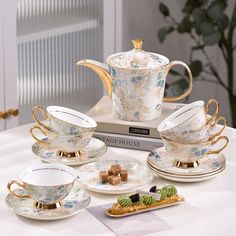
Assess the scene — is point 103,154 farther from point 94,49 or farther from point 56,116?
point 94,49

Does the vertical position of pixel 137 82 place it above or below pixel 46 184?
above

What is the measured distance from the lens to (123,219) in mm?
1586

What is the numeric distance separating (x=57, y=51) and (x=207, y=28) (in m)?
0.79

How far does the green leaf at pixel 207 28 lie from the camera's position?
3.41 meters

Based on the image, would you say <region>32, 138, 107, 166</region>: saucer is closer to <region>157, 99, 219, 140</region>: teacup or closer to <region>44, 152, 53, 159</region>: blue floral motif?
<region>44, 152, 53, 159</region>: blue floral motif

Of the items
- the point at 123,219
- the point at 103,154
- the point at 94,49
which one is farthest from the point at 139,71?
the point at 94,49

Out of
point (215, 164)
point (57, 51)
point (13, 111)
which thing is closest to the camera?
point (215, 164)

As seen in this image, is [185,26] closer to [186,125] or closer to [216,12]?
[216,12]

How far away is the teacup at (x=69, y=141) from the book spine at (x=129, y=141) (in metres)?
0.15

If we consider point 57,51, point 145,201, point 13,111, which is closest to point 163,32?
point 57,51

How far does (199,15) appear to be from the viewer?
3.45 m

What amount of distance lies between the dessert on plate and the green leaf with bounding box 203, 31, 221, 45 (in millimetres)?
1817

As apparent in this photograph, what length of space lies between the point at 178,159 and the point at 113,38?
143 centimetres

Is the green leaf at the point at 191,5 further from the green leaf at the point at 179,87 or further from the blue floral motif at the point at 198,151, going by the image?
the blue floral motif at the point at 198,151
